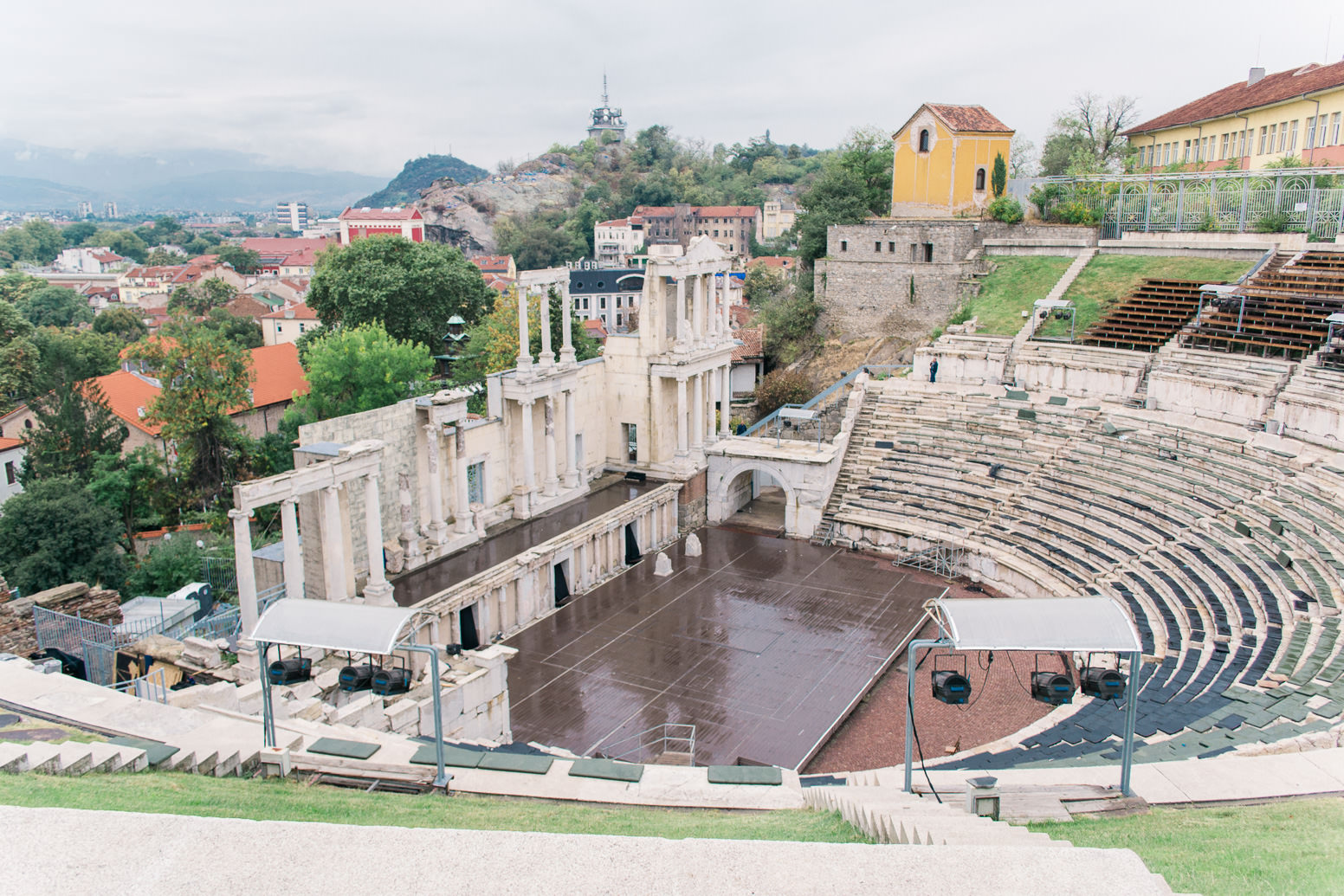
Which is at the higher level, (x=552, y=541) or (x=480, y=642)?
(x=552, y=541)

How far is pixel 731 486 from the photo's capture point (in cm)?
3353

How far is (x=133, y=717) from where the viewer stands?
528 inches

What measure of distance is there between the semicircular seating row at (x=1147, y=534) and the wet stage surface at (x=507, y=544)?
280 inches

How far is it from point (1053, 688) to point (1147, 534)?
48.5ft

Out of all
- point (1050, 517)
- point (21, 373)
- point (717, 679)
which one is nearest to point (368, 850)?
point (717, 679)

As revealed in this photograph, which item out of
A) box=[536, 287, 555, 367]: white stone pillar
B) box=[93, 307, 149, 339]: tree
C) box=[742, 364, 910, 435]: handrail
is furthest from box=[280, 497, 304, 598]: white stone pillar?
box=[93, 307, 149, 339]: tree

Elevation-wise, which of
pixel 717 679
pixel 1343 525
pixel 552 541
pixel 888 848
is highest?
pixel 888 848

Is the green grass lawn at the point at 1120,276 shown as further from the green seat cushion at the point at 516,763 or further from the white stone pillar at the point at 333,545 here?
the green seat cushion at the point at 516,763

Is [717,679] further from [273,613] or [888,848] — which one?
[888,848]

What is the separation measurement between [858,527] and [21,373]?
131 feet

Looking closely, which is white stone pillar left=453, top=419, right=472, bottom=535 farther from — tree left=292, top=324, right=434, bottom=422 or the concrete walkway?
the concrete walkway

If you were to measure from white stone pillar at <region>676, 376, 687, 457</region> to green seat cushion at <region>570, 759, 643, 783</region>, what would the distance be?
20197mm

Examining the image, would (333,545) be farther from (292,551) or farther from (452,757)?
(452,757)

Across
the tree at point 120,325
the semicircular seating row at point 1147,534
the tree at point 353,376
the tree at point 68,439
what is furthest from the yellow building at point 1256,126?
the tree at point 120,325
